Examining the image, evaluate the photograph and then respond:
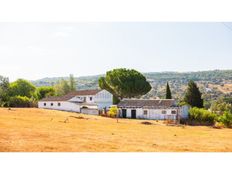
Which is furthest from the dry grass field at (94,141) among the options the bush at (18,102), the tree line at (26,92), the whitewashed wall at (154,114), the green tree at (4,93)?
the bush at (18,102)

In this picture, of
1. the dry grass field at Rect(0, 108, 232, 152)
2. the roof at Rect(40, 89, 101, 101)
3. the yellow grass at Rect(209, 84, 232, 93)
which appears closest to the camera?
the dry grass field at Rect(0, 108, 232, 152)

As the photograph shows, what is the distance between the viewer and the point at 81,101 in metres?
28.0

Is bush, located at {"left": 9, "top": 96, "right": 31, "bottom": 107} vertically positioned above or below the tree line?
below

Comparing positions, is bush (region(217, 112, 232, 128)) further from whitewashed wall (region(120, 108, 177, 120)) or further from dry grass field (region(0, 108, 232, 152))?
dry grass field (region(0, 108, 232, 152))

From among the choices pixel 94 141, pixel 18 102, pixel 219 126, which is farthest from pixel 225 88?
pixel 94 141

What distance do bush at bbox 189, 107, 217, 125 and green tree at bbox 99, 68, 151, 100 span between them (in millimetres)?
4994

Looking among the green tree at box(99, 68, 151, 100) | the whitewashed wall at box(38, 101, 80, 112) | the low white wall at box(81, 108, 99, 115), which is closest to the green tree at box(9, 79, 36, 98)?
the whitewashed wall at box(38, 101, 80, 112)

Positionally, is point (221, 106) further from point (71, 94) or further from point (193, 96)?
point (71, 94)

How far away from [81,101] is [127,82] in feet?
13.8

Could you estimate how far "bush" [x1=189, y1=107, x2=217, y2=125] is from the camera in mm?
21395

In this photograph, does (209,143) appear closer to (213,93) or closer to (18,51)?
(18,51)

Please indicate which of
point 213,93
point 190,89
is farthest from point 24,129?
point 213,93

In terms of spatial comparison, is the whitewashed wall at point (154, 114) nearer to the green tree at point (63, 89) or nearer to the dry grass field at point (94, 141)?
the green tree at point (63, 89)
